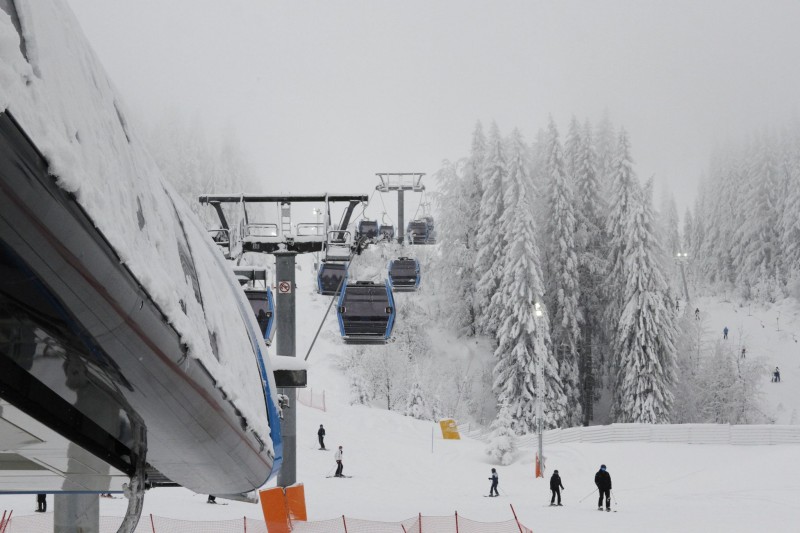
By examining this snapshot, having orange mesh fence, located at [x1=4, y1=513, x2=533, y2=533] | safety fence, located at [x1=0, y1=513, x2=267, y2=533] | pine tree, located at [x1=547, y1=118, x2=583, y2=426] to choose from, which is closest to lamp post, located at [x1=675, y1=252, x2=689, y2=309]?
pine tree, located at [x1=547, y1=118, x2=583, y2=426]

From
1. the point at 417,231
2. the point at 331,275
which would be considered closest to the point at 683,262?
the point at 417,231

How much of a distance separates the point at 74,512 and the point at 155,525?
11183mm

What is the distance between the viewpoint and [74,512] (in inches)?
141

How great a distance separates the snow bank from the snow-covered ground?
14.7 metres

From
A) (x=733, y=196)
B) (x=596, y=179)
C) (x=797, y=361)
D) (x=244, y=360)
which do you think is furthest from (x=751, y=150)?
(x=244, y=360)

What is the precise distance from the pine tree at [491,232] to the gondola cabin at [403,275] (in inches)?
919

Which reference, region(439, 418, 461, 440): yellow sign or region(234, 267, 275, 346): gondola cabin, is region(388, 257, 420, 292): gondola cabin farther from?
region(439, 418, 461, 440): yellow sign

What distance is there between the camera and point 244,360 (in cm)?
287

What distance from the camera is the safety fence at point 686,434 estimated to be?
95.3ft

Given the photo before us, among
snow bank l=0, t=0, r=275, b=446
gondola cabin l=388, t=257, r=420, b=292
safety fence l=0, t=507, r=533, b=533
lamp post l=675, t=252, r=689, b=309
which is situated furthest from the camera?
lamp post l=675, t=252, r=689, b=309

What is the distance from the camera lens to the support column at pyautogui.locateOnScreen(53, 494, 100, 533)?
358 cm

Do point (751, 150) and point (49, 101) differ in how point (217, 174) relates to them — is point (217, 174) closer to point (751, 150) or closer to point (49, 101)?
point (751, 150)

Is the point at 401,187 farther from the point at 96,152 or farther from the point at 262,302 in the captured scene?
the point at 96,152

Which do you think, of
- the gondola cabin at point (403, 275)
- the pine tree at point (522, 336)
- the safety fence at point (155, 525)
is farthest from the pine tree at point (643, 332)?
the safety fence at point (155, 525)
